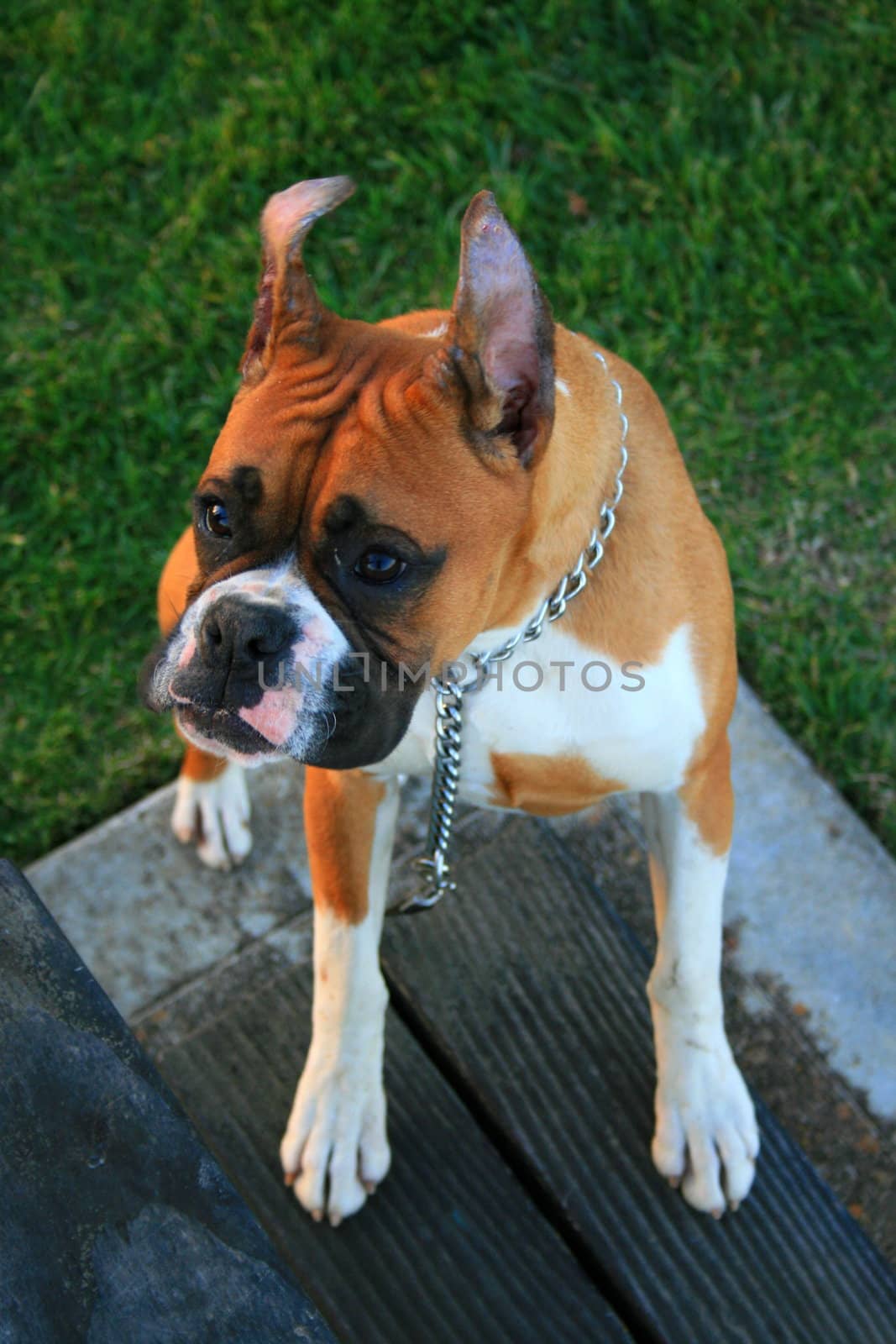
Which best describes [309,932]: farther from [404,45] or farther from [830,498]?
[404,45]

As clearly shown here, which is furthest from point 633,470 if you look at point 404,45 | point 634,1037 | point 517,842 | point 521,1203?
point 404,45

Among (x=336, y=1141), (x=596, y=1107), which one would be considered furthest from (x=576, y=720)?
(x=336, y=1141)

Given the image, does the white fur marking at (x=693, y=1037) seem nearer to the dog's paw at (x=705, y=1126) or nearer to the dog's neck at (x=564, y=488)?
the dog's paw at (x=705, y=1126)

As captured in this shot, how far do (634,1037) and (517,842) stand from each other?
51cm

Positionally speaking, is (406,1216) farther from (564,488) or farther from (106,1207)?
(564,488)

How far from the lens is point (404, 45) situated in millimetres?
4426

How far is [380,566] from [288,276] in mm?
500

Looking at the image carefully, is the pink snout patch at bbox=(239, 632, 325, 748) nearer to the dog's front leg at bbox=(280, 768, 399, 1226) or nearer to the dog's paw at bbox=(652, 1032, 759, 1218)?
the dog's front leg at bbox=(280, 768, 399, 1226)

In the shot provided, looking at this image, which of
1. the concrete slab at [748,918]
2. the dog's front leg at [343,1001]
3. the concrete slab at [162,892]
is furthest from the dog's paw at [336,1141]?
the concrete slab at [162,892]

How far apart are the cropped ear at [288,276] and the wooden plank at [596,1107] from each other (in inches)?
53.2

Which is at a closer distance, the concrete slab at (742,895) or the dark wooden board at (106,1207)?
the dark wooden board at (106,1207)

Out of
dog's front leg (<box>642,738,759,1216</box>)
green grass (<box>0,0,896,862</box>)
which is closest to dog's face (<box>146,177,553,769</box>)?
dog's front leg (<box>642,738,759,1216</box>)

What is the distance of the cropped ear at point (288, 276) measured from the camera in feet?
6.69

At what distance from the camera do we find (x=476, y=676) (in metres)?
2.40
